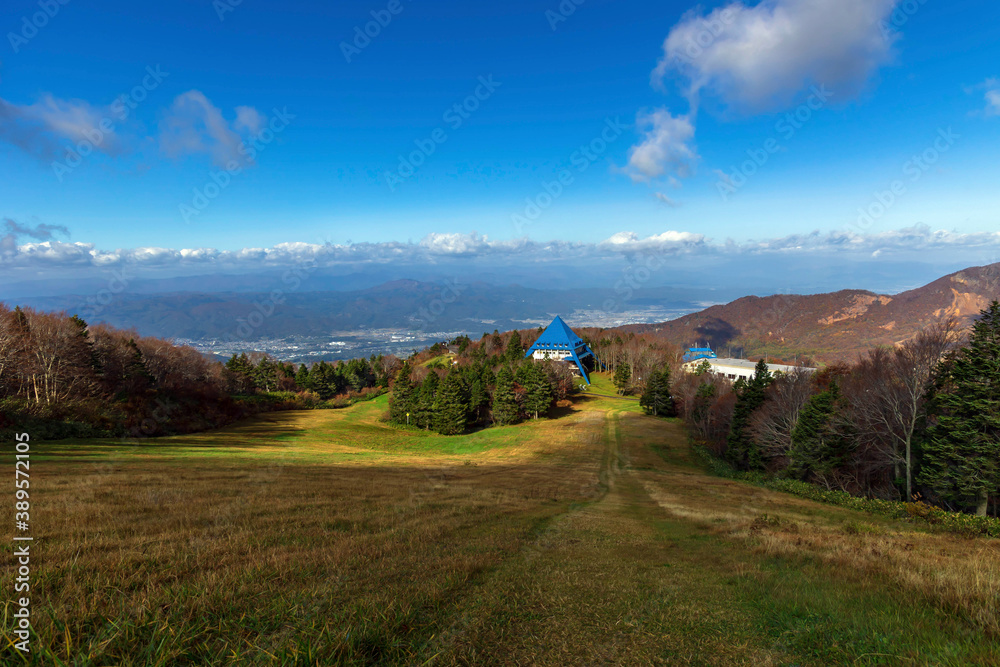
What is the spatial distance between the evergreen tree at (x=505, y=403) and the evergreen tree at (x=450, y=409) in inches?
175

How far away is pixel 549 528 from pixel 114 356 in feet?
156

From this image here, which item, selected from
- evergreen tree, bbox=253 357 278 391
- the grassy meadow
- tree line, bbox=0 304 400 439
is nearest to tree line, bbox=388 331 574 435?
tree line, bbox=0 304 400 439

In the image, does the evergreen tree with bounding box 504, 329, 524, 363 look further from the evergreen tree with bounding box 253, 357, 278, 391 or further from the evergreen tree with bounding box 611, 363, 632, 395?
the evergreen tree with bounding box 253, 357, 278, 391

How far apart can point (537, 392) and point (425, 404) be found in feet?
51.6

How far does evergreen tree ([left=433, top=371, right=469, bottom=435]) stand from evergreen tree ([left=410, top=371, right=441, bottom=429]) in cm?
136

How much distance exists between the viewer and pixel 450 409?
52375mm

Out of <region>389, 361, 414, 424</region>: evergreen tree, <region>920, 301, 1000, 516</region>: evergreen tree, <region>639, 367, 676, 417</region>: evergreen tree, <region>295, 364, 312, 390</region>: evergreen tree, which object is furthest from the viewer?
<region>295, 364, 312, 390</region>: evergreen tree

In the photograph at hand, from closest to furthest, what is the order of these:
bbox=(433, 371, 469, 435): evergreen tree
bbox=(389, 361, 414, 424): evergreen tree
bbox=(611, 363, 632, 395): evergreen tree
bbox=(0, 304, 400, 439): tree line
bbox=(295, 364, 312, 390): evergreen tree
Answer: bbox=(0, 304, 400, 439): tree line → bbox=(433, 371, 469, 435): evergreen tree → bbox=(389, 361, 414, 424): evergreen tree → bbox=(295, 364, 312, 390): evergreen tree → bbox=(611, 363, 632, 395): evergreen tree

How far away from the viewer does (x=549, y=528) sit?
10773mm

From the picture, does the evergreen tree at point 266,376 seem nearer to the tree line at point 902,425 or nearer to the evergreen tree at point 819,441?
the tree line at point 902,425

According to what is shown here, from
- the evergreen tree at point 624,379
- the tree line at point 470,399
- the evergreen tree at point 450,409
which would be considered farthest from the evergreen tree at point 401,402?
the evergreen tree at point 624,379

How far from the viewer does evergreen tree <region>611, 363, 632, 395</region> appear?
81.1m

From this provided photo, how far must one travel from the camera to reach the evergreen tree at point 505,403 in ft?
177

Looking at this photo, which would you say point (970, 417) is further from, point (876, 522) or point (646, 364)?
point (646, 364)
